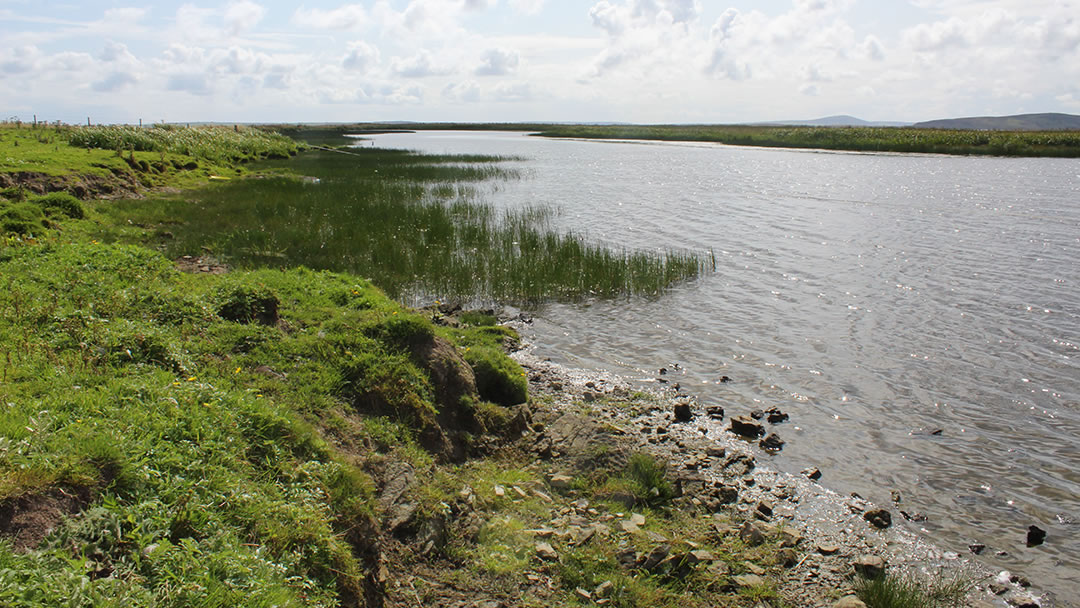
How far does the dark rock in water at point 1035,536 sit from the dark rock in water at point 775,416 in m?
3.52

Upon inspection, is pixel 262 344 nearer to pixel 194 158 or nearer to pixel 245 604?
pixel 245 604

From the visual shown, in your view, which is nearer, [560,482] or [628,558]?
[628,558]

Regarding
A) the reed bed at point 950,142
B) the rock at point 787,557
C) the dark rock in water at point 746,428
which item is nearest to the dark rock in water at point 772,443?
the dark rock in water at point 746,428

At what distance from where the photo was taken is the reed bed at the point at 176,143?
38.3 meters

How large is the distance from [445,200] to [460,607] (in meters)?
29.0

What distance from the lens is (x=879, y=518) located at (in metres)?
7.46

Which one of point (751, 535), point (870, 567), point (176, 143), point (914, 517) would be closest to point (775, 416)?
point (914, 517)

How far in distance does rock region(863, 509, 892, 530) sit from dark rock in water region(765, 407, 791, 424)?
2.72 metres

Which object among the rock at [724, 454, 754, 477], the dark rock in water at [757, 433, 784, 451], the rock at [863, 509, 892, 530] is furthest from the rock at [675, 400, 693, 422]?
the rock at [863, 509, 892, 530]

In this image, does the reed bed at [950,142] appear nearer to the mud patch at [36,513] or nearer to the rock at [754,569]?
the rock at [754,569]

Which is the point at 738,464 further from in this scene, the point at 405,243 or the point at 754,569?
the point at 405,243

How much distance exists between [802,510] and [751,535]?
121cm

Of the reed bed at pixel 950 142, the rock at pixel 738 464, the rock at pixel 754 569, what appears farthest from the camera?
the reed bed at pixel 950 142

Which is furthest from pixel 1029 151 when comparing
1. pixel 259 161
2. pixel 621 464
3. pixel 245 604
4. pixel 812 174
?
pixel 245 604
